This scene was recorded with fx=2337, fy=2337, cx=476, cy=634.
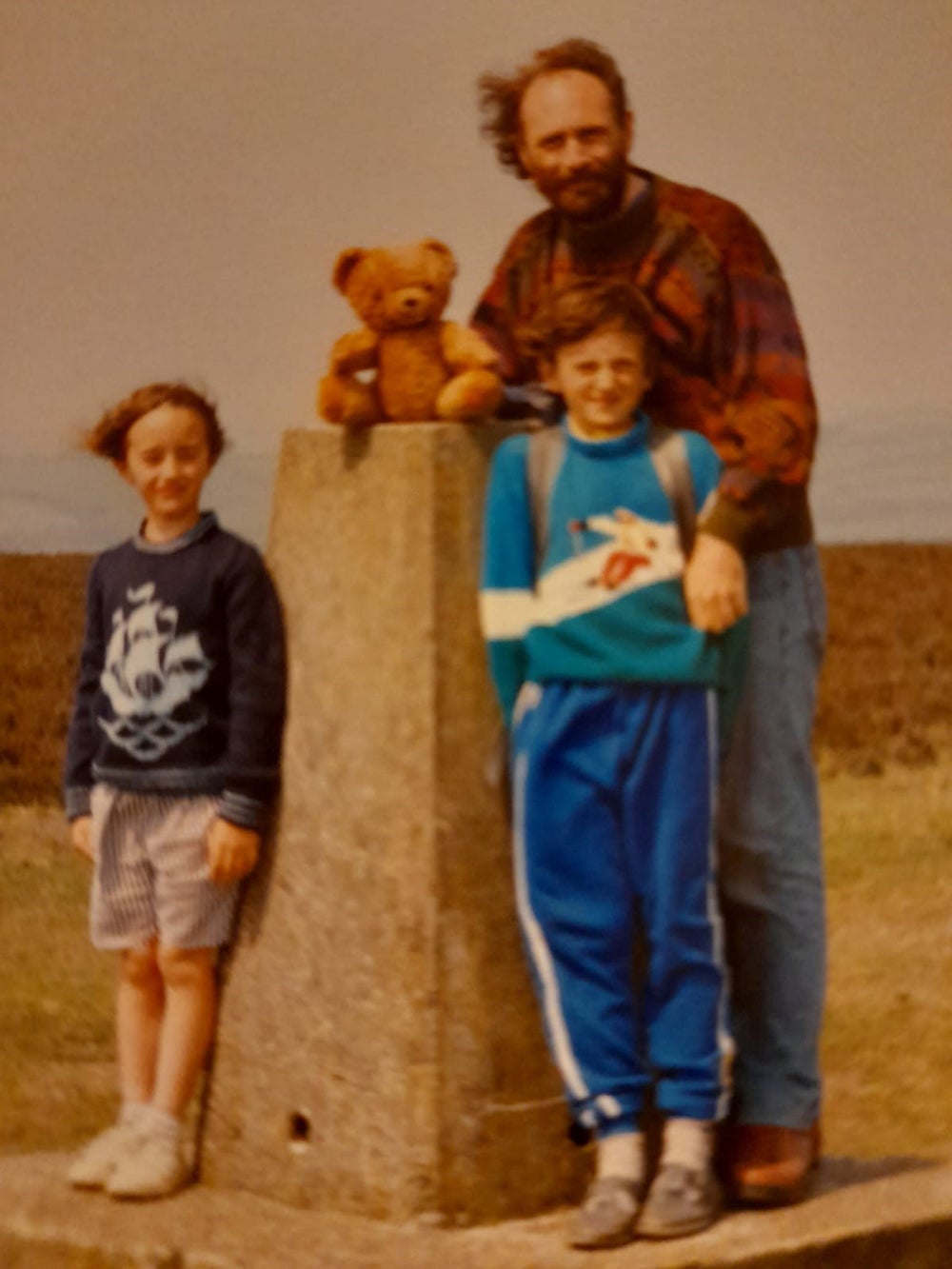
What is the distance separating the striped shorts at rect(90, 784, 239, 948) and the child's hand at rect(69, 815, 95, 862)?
4 cm

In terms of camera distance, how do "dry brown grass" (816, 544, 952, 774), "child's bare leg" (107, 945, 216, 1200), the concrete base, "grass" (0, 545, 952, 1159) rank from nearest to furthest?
the concrete base → "child's bare leg" (107, 945, 216, 1200) → "dry brown grass" (816, 544, 952, 774) → "grass" (0, 545, 952, 1159)

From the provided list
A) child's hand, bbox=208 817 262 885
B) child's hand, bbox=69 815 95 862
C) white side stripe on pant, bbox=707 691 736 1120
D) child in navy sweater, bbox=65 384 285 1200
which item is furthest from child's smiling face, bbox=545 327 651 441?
child's hand, bbox=69 815 95 862

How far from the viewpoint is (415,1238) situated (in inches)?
144

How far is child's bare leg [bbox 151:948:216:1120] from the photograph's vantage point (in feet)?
12.8

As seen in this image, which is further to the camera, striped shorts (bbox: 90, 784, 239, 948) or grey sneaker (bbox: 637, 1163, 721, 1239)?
striped shorts (bbox: 90, 784, 239, 948)

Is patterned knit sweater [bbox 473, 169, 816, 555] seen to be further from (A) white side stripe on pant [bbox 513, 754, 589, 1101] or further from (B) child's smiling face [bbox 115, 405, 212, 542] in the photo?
(B) child's smiling face [bbox 115, 405, 212, 542]

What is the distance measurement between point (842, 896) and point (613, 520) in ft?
4.13

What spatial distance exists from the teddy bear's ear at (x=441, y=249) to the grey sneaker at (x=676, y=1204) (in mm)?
1462

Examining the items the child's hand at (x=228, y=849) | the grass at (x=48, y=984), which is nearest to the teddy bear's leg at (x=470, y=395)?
the child's hand at (x=228, y=849)

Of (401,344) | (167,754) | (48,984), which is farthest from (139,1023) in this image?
(401,344)

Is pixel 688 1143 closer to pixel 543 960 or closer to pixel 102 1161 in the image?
pixel 543 960

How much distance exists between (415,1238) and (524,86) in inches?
73.3

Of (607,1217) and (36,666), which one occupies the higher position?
(36,666)

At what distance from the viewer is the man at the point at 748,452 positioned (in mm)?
3742
